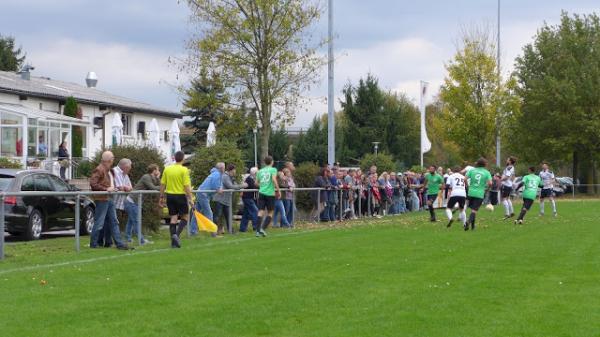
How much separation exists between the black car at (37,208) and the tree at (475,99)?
4004 cm

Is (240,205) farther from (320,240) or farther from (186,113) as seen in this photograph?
(186,113)

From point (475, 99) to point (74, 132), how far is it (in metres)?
25.5

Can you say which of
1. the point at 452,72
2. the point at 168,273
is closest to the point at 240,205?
the point at 168,273

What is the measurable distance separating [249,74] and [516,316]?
93.2 feet

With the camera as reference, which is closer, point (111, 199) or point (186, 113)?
point (111, 199)

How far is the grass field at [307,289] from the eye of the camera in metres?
8.50

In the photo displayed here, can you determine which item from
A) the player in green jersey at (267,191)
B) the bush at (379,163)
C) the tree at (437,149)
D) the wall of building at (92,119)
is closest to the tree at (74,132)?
the wall of building at (92,119)

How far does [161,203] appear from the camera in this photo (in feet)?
58.7

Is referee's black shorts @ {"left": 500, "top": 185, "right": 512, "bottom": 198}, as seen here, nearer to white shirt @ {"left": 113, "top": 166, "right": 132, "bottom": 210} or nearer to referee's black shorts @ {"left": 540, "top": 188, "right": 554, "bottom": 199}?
referee's black shorts @ {"left": 540, "top": 188, "right": 554, "bottom": 199}

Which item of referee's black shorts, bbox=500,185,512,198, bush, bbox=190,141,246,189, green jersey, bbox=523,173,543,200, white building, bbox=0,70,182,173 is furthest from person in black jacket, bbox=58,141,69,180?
green jersey, bbox=523,173,543,200

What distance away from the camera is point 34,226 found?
59.3 feet

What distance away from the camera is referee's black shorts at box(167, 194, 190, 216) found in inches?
699

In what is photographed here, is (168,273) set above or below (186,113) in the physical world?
below

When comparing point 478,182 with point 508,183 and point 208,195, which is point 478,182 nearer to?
point 208,195
